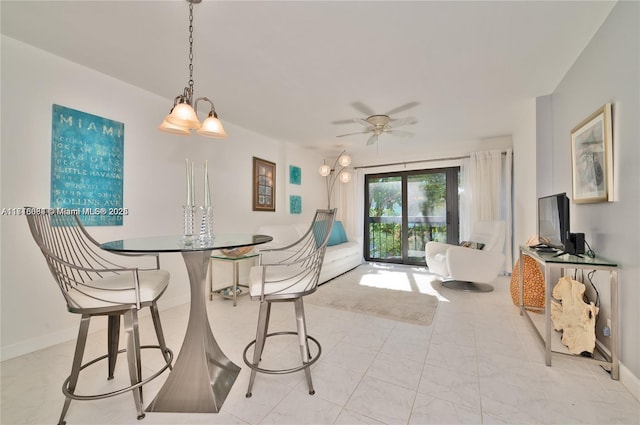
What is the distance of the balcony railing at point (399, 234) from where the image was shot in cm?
492

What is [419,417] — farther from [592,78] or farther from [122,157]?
[122,157]

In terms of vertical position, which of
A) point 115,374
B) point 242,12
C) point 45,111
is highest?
point 242,12

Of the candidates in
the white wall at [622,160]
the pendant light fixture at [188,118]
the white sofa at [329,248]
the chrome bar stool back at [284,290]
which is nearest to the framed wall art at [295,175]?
the white sofa at [329,248]

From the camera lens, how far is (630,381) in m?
1.50

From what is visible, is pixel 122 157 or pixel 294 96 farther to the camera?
pixel 294 96

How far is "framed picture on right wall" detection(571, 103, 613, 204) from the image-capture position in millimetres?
1709

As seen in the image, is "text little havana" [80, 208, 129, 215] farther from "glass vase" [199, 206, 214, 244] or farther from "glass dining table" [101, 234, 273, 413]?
"glass vase" [199, 206, 214, 244]

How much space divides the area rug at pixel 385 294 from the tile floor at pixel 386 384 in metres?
0.33

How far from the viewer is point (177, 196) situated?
2934 millimetres

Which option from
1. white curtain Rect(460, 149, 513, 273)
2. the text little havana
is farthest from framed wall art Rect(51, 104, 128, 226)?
white curtain Rect(460, 149, 513, 273)

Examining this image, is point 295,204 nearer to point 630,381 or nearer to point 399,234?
point 399,234

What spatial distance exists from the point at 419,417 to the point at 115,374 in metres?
1.88

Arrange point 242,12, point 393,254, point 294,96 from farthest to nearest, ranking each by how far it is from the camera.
Result: 1. point 393,254
2. point 294,96
3. point 242,12

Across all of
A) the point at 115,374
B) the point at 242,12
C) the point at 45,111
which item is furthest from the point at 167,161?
the point at 115,374
